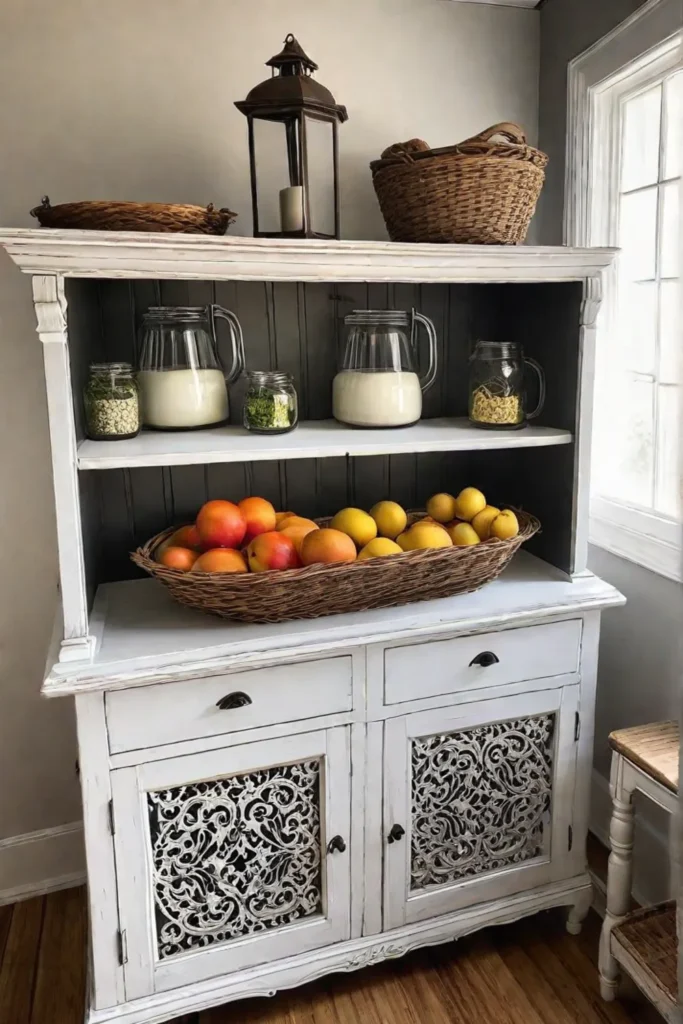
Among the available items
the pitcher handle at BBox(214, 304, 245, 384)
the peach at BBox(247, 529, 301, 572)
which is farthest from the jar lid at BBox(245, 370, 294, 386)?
the peach at BBox(247, 529, 301, 572)

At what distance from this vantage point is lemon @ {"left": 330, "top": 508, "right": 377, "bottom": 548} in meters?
1.70

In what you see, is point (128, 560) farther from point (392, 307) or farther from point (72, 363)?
point (392, 307)

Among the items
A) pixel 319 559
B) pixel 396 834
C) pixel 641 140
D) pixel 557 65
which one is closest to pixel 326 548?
pixel 319 559

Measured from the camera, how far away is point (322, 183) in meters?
1.90

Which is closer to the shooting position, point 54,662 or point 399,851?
point 54,662

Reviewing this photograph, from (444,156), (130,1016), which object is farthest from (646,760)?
(444,156)

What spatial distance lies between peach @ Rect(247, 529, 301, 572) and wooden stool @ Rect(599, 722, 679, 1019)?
31.7 inches

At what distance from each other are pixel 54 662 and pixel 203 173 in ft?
3.81

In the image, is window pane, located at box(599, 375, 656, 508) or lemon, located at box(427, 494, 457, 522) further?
window pane, located at box(599, 375, 656, 508)

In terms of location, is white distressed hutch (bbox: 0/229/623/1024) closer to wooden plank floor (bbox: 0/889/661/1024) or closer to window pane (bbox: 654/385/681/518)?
wooden plank floor (bbox: 0/889/661/1024)

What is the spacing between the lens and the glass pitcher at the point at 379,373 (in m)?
1.72

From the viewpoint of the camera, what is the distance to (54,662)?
58.1 inches

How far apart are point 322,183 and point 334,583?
3.28 feet

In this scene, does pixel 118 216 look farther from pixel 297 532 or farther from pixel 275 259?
pixel 297 532
